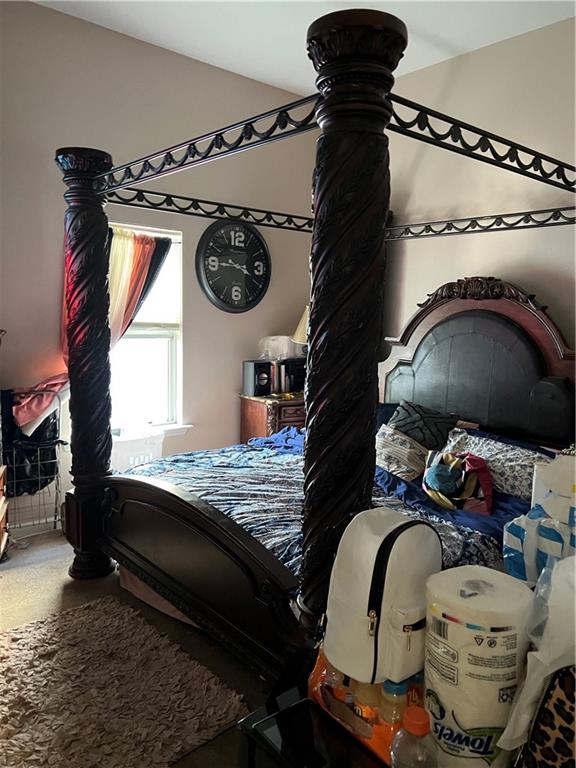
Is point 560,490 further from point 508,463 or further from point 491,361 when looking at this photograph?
point 491,361

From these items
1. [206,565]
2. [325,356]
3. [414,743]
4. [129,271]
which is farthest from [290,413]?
[414,743]

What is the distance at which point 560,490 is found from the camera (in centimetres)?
102

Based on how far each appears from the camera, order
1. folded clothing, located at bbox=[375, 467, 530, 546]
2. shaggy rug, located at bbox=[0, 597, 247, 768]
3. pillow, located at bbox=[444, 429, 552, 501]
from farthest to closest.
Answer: pillow, located at bbox=[444, 429, 552, 501] → folded clothing, located at bbox=[375, 467, 530, 546] → shaggy rug, located at bbox=[0, 597, 247, 768]

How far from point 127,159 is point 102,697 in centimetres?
320

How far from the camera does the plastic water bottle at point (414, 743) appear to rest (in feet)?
2.99

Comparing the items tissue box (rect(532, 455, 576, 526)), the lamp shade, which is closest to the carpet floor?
tissue box (rect(532, 455, 576, 526))

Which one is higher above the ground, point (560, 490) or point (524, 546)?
point (560, 490)

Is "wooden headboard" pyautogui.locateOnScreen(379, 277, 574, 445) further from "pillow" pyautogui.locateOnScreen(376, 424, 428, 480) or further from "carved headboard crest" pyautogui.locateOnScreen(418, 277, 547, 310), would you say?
"pillow" pyautogui.locateOnScreen(376, 424, 428, 480)

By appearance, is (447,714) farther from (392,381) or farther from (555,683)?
(392,381)

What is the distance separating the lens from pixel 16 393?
3420 millimetres

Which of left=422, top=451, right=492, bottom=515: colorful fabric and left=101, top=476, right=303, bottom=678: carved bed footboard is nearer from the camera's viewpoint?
left=101, top=476, right=303, bottom=678: carved bed footboard

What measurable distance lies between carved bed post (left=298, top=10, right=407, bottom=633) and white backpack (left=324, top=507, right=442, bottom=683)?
1.26ft

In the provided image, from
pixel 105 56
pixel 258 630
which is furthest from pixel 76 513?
pixel 105 56

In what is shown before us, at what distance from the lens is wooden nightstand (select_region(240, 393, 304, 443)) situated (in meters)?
4.33
